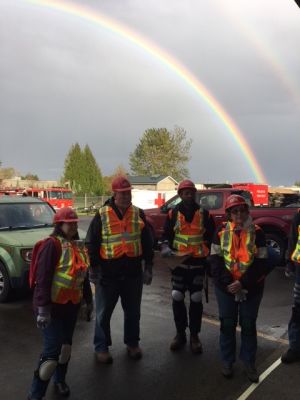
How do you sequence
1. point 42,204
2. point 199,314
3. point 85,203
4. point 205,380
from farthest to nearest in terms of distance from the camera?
point 85,203 < point 42,204 < point 199,314 < point 205,380

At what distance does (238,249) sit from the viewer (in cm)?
409

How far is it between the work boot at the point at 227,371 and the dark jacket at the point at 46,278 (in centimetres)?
165

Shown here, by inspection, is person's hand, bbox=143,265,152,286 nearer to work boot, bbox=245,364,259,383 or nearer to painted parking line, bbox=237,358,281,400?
work boot, bbox=245,364,259,383

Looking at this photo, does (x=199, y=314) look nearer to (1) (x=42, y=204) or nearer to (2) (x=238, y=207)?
(2) (x=238, y=207)

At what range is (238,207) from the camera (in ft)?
13.6

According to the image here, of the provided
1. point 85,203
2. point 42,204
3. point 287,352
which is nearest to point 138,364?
point 287,352

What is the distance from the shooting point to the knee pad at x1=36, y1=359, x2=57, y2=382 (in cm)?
349

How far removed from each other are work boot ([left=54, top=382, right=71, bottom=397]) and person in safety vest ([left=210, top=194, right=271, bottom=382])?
143 centimetres

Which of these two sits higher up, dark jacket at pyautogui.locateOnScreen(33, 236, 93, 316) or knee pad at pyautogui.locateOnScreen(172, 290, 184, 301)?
dark jacket at pyautogui.locateOnScreen(33, 236, 93, 316)

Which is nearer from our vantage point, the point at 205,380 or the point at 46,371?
the point at 46,371

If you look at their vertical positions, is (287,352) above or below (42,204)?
below

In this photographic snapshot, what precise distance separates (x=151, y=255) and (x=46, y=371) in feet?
5.41

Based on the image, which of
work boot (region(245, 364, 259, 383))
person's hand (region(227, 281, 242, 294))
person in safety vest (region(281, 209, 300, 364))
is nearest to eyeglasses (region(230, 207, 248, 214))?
person's hand (region(227, 281, 242, 294))

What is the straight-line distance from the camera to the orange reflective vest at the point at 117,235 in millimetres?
4445
